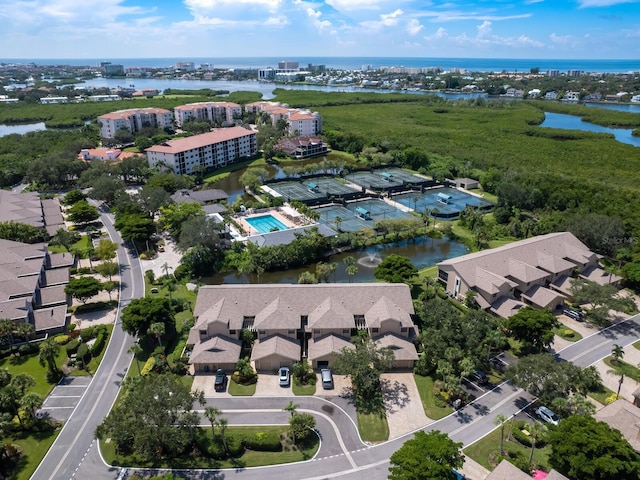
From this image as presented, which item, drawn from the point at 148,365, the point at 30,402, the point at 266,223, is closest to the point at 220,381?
the point at 148,365

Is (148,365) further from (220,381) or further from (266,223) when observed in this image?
(266,223)

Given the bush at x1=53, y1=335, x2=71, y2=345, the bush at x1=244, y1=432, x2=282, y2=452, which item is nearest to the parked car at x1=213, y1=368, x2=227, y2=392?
the bush at x1=244, y1=432, x2=282, y2=452

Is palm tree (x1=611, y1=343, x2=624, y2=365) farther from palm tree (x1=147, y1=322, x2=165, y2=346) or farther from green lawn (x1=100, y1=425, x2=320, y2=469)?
palm tree (x1=147, y1=322, x2=165, y2=346)

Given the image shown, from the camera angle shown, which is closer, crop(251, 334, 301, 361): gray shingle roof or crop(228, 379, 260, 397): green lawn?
crop(228, 379, 260, 397): green lawn

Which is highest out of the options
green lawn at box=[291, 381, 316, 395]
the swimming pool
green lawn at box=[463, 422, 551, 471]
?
the swimming pool

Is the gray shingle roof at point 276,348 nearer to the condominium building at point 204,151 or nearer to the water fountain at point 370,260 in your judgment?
the water fountain at point 370,260

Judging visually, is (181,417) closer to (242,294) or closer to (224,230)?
(242,294)

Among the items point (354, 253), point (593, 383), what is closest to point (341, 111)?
point (354, 253)
